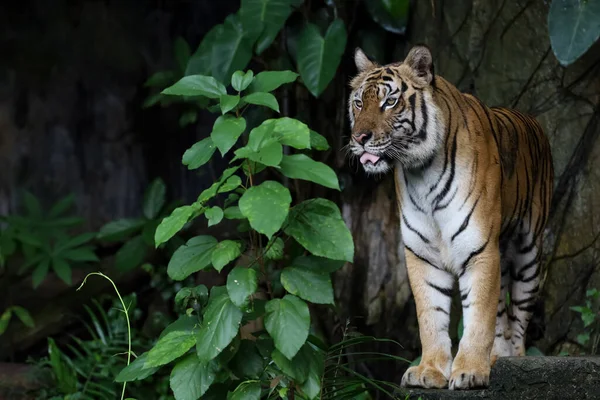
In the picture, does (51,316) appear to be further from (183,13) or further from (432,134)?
(432,134)

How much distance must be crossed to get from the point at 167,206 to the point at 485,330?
342 cm

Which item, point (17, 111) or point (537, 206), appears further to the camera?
point (17, 111)

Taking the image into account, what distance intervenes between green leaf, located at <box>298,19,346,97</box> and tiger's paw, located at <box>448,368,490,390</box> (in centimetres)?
216

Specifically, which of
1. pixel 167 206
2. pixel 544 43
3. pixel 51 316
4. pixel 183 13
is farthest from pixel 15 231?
pixel 544 43

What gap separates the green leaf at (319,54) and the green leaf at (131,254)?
5.81 feet

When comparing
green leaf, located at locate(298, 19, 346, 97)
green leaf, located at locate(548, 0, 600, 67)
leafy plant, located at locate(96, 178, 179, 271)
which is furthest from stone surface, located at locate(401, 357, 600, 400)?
leafy plant, located at locate(96, 178, 179, 271)

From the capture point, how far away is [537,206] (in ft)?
14.6

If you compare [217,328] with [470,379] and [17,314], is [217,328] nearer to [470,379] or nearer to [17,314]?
[470,379]

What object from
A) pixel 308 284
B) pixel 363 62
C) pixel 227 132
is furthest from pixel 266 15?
pixel 308 284

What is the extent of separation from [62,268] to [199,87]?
10.8ft

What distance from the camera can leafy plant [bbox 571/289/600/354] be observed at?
15.5 feet

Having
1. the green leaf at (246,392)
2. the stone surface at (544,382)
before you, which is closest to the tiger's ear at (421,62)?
the stone surface at (544,382)

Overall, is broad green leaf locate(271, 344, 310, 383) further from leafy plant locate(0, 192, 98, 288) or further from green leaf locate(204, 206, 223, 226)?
leafy plant locate(0, 192, 98, 288)

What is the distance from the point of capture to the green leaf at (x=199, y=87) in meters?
3.39
